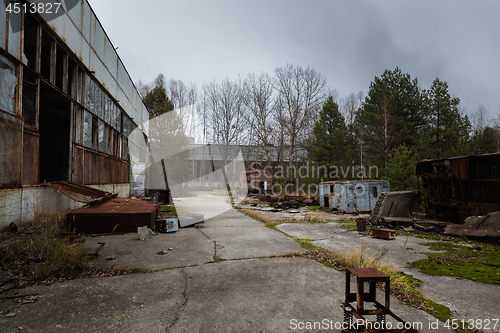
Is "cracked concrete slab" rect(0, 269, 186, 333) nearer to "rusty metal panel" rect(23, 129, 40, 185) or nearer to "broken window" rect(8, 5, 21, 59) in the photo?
"rusty metal panel" rect(23, 129, 40, 185)

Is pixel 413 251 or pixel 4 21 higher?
pixel 4 21

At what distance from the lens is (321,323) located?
7.98 feet

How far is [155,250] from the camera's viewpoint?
4.71 meters

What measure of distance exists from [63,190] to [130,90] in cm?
1136

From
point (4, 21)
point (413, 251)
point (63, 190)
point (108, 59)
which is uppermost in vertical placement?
point (108, 59)

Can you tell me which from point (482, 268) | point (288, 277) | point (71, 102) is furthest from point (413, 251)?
point (71, 102)

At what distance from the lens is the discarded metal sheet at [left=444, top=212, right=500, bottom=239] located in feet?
22.8

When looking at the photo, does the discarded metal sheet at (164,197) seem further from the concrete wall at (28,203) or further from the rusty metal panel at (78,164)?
the concrete wall at (28,203)

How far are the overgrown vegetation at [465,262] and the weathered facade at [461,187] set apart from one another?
10.8 ft

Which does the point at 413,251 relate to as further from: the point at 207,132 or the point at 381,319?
the point at 207,132

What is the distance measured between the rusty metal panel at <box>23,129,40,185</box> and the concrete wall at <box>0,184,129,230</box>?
22cm

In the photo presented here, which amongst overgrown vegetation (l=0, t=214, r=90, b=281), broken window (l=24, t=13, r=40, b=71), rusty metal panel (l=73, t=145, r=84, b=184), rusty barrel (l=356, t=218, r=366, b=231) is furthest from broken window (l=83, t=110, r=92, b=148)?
rusty barrel (l=356, t=218, r=366, b=231)

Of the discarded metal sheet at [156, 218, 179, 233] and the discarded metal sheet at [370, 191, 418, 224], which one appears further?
the discarded metal sheet at [370, 191, 418, 224]

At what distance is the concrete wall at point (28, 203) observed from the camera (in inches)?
178
